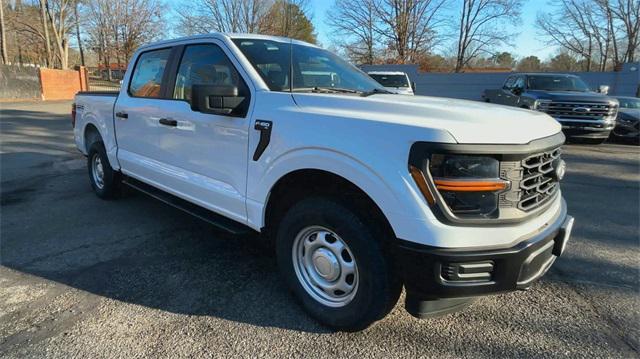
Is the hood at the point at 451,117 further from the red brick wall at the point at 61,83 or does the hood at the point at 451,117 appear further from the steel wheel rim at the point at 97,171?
the red brick wall at the point at 61,83

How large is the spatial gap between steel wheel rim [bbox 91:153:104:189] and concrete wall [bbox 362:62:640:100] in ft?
70.2

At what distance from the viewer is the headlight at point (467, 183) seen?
85.0 inches

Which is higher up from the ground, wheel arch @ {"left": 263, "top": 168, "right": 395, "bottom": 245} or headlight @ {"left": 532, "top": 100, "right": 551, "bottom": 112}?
headlight @ {"left": 532, "top": 100, "right": 551, "bottom": 112}

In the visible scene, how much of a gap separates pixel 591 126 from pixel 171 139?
1044cm

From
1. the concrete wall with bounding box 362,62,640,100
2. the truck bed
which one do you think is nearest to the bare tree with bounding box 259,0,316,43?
the concrete wall with bounding box 362,62,640,100

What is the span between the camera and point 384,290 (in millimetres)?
2451

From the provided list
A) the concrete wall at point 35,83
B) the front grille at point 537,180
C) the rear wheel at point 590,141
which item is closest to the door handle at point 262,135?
the front grille at point 537,180

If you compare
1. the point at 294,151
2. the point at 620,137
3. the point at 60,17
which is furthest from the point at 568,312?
the point at 60,17

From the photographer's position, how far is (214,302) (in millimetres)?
3098

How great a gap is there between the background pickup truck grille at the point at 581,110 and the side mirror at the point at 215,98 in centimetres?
990

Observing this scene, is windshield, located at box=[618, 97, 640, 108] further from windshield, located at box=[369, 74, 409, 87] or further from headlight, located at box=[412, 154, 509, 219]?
headlight, located at box=[412, 154, 509, 219]

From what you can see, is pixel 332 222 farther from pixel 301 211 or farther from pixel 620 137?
pixel 620 137

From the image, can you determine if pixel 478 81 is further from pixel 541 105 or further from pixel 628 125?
pixel 541 105

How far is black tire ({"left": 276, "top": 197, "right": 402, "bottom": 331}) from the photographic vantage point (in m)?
2.43
